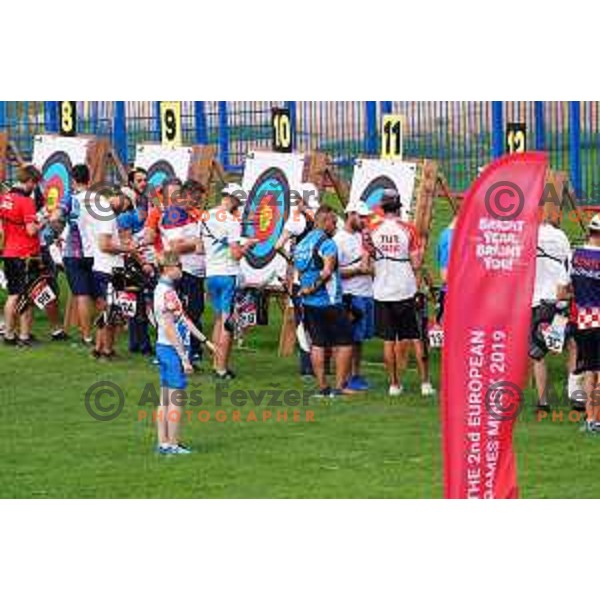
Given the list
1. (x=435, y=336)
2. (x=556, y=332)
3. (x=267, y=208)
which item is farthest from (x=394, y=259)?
(x=267, y=208)

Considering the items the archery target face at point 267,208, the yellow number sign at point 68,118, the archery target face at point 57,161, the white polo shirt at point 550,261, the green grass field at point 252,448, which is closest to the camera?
the green grass field at point 252,448

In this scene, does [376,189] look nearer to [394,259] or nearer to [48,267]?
[394,259]

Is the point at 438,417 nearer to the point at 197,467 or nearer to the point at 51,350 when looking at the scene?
the point at 197,467

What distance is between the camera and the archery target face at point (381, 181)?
78.5 ft

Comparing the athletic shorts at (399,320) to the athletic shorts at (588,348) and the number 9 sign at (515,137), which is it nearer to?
the athletic shorts at (588,348)

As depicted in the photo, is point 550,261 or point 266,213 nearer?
point 550,261

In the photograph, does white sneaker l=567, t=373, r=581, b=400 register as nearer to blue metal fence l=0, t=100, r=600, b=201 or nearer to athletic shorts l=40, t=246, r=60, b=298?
athletic shorts l=40, t=246, r=60, b=298

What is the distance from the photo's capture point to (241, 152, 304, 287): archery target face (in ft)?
80.9

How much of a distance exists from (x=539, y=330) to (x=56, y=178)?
8.46 meters

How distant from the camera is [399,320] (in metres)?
21.9

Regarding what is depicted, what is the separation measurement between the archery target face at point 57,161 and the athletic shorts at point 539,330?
7.78 metres

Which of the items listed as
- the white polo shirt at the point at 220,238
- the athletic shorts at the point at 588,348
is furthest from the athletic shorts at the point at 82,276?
the athletic shorts at the point at 588,348

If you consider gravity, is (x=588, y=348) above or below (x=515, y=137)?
below

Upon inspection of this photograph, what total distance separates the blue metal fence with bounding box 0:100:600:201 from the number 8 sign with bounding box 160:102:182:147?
5.62 m
